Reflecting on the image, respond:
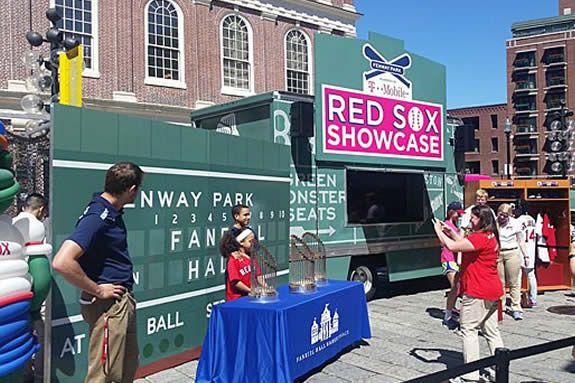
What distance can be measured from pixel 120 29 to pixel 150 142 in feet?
56.0

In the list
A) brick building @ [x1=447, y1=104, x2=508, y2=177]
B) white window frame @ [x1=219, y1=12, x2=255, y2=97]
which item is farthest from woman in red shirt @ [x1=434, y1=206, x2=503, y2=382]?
brick building @ [x1=447, y1=104, x2=508, y2=177]

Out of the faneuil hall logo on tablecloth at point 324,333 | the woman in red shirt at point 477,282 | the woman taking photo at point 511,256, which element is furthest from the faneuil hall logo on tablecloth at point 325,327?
the woman taking photo at point 511,256

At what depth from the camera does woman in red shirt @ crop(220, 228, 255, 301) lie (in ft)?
17.3

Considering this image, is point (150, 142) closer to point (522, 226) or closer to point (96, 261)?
point (96, 261)

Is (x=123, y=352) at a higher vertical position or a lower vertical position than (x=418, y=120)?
lower

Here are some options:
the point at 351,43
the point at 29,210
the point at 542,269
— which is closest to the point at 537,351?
the point at 29,210

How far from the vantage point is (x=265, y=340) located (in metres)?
4.68

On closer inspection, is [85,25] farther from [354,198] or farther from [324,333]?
[324,333]

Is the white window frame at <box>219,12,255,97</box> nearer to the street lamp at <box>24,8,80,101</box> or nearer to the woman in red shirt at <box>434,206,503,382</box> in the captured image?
the street lamp at <box>24,8,80,101</box>

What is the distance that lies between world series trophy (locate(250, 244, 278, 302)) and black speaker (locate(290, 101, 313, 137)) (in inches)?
126

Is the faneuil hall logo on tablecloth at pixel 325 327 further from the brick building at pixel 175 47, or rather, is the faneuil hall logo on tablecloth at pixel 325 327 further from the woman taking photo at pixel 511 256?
the brick building at pixel 175 47

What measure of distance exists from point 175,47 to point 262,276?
18.8 m

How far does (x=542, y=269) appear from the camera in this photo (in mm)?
10586

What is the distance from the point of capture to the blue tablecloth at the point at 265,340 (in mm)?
4656
